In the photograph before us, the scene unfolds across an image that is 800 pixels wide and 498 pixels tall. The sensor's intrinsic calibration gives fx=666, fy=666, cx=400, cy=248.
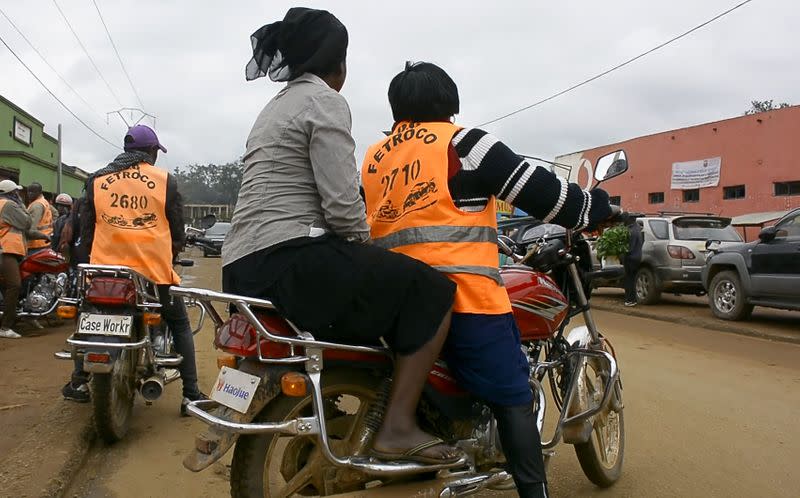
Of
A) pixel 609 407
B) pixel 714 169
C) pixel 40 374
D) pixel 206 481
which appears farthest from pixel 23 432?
pixel 714 169

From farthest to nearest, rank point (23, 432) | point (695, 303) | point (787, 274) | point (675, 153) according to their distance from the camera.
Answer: point (675, 153) → point (695, 303) → point (787, 274) → point (23, 432)

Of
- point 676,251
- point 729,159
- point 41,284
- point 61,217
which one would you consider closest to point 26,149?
point 61,217

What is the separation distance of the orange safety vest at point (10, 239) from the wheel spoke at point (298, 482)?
265 inches

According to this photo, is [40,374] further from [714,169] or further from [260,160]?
[714,169]

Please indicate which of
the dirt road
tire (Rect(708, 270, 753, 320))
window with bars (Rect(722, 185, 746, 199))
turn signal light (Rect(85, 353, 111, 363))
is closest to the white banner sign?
window with bars (Rect(722, 185, 746, 199))

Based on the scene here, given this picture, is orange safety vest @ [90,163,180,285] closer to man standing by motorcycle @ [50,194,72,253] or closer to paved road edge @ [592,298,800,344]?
man standing by motorcycle @ [50,194,72,253]

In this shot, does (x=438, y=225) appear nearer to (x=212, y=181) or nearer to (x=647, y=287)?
(x=647, y=287)

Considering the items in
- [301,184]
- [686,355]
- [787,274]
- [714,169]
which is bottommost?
[686,355]

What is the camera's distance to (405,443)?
92.4 inches

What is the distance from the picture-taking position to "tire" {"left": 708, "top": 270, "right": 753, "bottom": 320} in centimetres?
962

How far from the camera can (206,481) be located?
3566mm

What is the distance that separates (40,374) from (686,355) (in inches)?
257

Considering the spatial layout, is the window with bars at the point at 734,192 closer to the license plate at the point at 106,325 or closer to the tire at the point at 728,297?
the tire at the point at 728,297

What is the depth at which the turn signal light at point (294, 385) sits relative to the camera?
2.15 m
